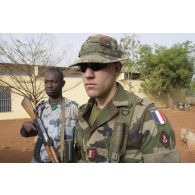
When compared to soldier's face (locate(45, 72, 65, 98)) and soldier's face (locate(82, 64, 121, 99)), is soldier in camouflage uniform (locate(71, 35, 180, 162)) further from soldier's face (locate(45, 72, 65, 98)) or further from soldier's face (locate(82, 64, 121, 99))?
soldier's face (locate(45, 72, 65, 98))

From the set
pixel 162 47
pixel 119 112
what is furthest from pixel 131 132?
pixel 162 47

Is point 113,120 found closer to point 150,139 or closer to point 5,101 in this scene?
point 150,139

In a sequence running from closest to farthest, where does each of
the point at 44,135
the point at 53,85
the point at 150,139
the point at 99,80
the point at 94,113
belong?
the point at 150,139 → the point at 99,80 → the point at 94,113 → the point at 44,135 → the point at 53,85

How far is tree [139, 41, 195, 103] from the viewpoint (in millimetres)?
13375

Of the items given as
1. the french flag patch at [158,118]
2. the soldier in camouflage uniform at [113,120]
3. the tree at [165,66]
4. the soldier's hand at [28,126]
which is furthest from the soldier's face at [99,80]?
the tree at [165,66]

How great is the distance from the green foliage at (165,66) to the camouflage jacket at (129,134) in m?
12.2

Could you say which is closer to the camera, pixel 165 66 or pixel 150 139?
pixel 150 139

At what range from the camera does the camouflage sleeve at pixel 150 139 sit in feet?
3.52

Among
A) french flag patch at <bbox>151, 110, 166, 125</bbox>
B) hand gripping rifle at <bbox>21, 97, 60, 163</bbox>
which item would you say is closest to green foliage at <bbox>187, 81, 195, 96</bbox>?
hand gripping rifle at <bbox>21, 97, 60, 163</bbox>

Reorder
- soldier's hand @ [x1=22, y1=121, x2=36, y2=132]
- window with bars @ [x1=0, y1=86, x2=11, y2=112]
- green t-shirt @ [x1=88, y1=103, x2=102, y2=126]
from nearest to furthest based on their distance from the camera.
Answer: green t-shirt @ [x1=88, y1=103, x2=102, y2=126] → soldier's hand @ [x1=22, y1=121, x2=36, y2=132] → window with bars @ [x1=0, y1=86, x2=11, y2=112]

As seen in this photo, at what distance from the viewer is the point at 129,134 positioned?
1.12m

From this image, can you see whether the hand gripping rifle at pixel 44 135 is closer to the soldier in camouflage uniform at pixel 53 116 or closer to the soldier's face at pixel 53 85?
the soldier in camouflage uniform at pixel 53 116

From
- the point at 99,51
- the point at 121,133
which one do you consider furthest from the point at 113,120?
the point at 99,51

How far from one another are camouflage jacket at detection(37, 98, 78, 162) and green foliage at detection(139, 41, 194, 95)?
11594 mm
